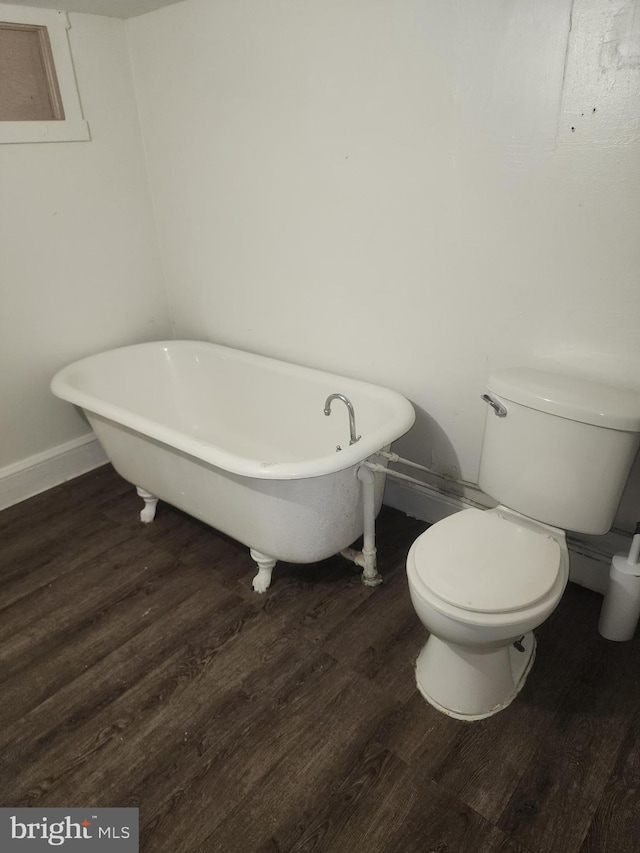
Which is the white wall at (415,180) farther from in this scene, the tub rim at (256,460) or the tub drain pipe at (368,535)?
the tub drain pipe at (368,535)

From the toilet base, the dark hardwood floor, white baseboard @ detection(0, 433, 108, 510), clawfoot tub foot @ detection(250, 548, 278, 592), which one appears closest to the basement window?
white baseboard @ detection(0, 433, 108, 510)

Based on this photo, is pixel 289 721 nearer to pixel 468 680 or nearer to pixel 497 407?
pixel 468 680

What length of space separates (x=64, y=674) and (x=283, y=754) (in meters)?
0.73

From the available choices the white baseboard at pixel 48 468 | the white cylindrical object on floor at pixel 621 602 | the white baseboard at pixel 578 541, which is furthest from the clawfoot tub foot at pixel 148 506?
the white cylindrical object on floor at pixel 621 602

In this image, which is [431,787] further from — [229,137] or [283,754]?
[229,137]

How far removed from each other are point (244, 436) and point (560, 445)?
4.71ft

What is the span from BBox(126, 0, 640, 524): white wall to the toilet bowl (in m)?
0.46

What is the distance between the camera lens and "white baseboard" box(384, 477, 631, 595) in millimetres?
1853

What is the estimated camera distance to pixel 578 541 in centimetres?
192

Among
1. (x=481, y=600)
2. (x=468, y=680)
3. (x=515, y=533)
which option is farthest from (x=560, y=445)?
(x=468, y=680)

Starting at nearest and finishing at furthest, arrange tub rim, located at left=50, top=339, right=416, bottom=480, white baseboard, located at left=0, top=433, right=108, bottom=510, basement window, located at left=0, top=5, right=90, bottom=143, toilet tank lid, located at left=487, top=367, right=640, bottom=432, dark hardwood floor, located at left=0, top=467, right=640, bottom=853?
1. dark hardwood floor, located at left=0, top=467, right=640, bottom=853
2. toilet tank lid, located at left=487, top=367, right=640, bottom=432
3. tub rim, located at left=50, top=339, right=416, bottom=480
4. basement window, located at left=0, top=5, right=90, bottom=143
5. white baseboard, located at left=0, top=433, right=108, bottom=510

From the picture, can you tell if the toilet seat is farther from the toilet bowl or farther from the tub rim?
the tub rim

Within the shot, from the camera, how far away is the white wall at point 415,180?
152 cm

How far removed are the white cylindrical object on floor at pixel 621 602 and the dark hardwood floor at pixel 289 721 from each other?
0.05 metres
